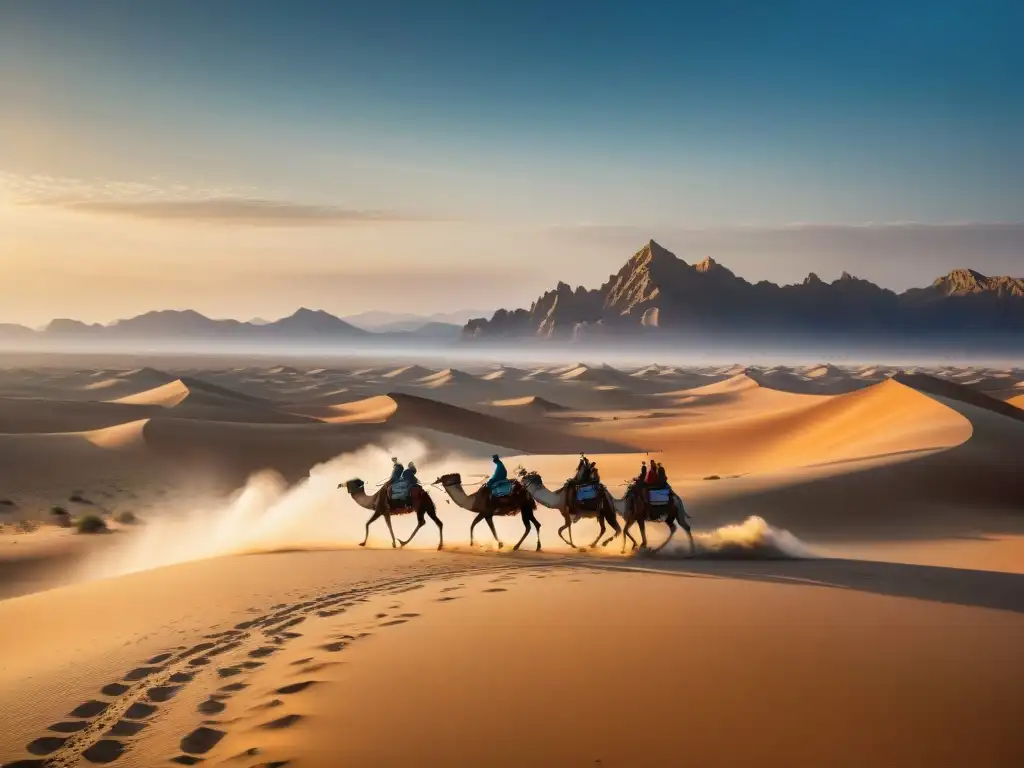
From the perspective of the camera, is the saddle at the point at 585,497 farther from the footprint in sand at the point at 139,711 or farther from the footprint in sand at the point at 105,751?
the footprint in sand at the point at 105,751

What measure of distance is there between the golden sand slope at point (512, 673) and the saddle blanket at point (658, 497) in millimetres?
4225

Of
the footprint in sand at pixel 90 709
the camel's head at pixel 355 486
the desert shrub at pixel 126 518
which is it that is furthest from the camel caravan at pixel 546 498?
the desert shrub at pixel 126 518

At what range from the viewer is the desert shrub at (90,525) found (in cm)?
2055

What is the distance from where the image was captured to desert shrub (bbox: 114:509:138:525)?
2284 centimetres

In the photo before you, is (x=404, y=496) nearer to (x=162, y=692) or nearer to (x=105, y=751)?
(x=162, y=692)

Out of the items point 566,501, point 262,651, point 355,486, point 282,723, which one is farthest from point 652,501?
point 282,723

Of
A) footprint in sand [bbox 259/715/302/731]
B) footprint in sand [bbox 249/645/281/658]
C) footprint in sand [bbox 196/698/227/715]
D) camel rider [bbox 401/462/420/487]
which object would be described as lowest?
footprint in sand [bbox 249/645/281/658]

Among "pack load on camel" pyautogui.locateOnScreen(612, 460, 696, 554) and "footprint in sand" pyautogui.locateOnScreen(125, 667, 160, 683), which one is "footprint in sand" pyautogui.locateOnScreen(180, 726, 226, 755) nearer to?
"footprint in sand" pyautogui.locateOnScreen(125, 667, 160, 683)

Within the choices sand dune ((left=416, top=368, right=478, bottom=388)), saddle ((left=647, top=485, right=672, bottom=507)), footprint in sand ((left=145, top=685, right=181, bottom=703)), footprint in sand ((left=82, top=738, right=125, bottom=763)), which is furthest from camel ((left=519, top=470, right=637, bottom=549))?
sand dune ((left=416, top=368, right=478, bottom=388))

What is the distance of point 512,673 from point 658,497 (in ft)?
29.3

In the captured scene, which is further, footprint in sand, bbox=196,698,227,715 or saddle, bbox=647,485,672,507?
saddle, bbox=647,485,672,507

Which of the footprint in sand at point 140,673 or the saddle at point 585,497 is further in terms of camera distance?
the saddle at point 585,497

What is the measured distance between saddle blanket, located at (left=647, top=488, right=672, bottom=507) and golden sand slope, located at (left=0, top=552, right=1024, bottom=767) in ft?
13.9

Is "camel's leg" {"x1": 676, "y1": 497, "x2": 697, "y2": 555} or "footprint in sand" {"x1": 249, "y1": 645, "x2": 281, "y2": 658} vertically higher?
"footprint in sand" {"x1": 249, "y1": 645, "x2": 281, "y2": 658}
